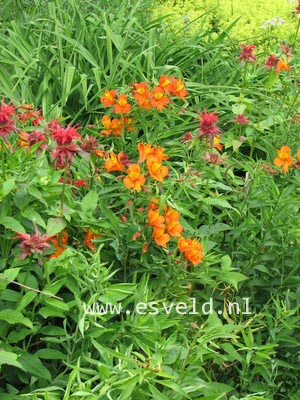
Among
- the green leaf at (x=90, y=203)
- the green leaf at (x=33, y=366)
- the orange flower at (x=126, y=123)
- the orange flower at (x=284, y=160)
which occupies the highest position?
the orange flower at (x=126, y=123)

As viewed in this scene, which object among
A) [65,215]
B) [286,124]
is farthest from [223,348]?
[286,124]

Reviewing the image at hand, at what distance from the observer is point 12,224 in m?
1.71

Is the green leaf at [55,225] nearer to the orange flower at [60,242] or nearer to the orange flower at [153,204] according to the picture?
the orange flower at [60,242]

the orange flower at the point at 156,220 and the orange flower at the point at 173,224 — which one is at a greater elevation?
the orange flower at the point at 156,220

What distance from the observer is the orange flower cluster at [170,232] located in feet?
6.19

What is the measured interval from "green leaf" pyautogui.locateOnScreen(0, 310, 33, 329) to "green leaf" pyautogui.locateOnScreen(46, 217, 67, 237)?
214mm

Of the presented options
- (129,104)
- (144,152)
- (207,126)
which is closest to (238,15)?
(129,104)

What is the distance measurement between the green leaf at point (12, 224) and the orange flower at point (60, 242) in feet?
0.57

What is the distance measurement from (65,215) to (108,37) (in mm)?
1693

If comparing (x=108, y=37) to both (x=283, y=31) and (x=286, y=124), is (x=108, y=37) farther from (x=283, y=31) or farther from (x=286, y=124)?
(x=283, y=31)

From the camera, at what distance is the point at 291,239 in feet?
7.33

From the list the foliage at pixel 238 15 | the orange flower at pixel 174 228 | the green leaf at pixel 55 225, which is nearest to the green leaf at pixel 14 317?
the green leaf at pixel 55 225

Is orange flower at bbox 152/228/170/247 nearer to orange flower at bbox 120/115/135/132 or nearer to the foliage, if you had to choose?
orange flower at bbox 120/115/135/132

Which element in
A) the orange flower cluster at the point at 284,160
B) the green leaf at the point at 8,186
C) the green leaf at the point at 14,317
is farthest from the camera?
the orange flower cluster at the point at 284,160
